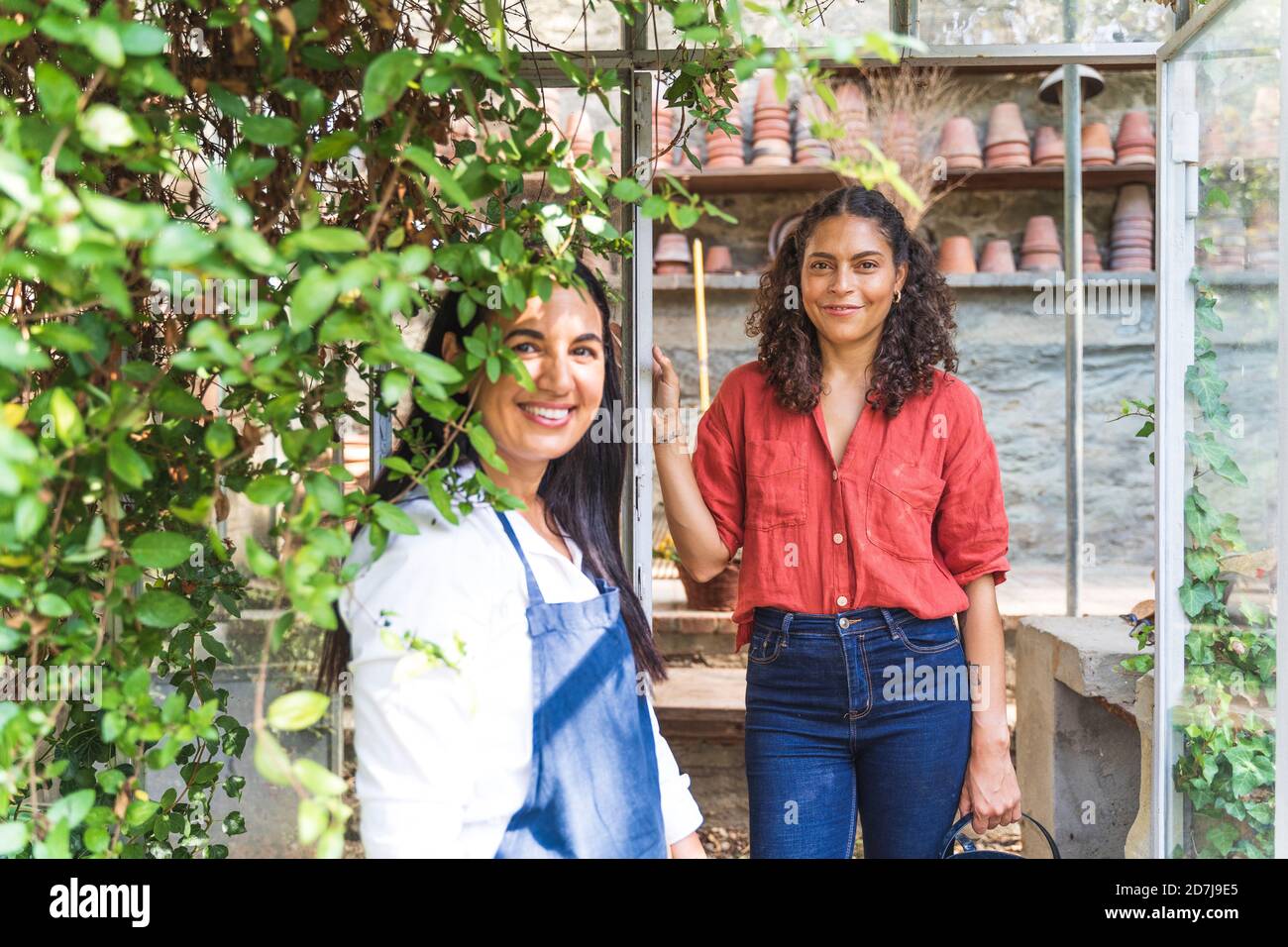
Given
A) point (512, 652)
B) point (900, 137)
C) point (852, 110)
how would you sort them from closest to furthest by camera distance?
point (512, 652)
point (852, 110)
point (900, 137)

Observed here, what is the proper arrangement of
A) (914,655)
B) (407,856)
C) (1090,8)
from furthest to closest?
(1090,8) → (914,655) → (407,856)

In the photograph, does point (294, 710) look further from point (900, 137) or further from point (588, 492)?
point (900, 137)

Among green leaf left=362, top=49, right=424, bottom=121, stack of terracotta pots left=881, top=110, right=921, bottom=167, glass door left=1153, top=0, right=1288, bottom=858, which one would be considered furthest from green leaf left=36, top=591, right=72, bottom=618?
stack of terracotta pots left=881, top=110, right=921, bottom=167

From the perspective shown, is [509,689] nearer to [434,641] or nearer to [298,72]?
[434,641]

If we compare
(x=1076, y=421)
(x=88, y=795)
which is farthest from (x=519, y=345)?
(x=1076, y=421)

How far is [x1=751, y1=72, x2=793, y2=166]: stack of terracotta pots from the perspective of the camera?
218 inches

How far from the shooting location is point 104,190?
4.61ft

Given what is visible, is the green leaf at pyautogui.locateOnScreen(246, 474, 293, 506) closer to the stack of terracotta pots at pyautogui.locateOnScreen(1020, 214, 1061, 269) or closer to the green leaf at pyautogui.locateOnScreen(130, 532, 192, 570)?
the green leaf at pyautogui.locateOnScreen(130, 532, 192, 570)

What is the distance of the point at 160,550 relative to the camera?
114 centimetres

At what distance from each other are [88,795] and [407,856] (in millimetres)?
324

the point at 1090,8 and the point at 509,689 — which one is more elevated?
the point at 1090,8

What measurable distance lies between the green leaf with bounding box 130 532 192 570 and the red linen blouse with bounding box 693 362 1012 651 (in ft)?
3.39

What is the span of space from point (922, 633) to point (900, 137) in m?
3.76

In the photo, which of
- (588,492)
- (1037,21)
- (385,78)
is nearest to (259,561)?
(385,78)
